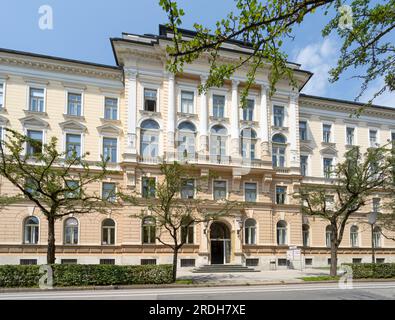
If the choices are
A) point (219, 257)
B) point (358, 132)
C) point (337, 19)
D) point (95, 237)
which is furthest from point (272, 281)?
point (358, 132)

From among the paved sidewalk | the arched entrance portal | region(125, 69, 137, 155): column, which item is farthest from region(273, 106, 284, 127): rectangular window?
the paved sidewalk

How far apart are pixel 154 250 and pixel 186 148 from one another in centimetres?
888

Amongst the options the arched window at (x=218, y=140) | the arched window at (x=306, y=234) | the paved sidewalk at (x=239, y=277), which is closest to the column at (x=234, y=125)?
the arched window at (x=218, y=140)

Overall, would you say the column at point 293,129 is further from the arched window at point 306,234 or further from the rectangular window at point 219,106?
the rectangular window at point 219,106

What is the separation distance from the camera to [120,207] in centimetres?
2903

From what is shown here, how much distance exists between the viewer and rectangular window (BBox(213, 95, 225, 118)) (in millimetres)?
32406

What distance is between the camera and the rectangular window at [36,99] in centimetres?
2923

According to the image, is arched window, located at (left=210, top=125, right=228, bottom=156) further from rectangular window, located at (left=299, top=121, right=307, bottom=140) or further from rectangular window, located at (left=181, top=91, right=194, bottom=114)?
rectangular window, located at (left=299, top=121, right=307, bottom=140)

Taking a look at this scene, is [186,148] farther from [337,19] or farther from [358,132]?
[337,19]

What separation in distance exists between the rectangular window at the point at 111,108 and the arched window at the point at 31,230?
33.9 ft

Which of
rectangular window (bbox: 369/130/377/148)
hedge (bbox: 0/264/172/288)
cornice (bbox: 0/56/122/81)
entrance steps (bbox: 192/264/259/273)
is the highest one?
cornice (bbox: 0/56/122/81)

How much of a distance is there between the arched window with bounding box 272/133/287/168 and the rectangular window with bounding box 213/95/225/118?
5639mm

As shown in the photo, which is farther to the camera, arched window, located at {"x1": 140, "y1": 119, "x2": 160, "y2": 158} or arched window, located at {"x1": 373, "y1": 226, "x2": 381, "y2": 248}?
arched window, located at {"x1": 373, "y1": 226, "x2": 381, "y2": 248}

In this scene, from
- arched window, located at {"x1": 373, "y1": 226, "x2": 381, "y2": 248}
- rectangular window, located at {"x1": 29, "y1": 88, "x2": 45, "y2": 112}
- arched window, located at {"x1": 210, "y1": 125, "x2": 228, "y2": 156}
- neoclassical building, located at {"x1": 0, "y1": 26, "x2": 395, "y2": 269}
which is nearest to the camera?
neoclassical building, located at {"x1": 0, "y1": 26, "x2": 395, "y2": 269}
